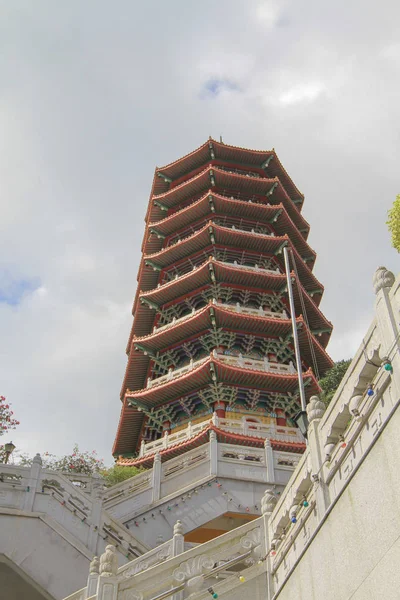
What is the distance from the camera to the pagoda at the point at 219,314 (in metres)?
27.2

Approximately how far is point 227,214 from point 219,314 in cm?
841

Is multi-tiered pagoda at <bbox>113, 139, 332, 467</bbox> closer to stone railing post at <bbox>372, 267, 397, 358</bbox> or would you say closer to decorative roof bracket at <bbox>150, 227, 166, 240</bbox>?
decorative roof bracket at <bbox>150, 227, 166, 240</bbox>

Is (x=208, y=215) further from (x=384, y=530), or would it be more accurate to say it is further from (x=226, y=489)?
(x=384, y=530)

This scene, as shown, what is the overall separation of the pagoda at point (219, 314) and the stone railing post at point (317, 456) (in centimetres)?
1446

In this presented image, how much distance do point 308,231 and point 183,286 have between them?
11.3m

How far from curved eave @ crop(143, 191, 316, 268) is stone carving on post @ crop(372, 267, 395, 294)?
27.4 m

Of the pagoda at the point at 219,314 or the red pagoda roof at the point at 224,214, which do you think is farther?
the red pagoda roof at the point at 224,214

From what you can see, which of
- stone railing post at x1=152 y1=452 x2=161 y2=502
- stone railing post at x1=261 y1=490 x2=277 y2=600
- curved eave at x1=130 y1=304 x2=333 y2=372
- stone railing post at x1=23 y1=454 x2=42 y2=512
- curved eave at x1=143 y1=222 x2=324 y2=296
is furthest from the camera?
curved eave at x1=143 y1=222 x2=324 y2=296

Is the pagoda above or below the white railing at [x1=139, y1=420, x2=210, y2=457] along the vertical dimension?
above

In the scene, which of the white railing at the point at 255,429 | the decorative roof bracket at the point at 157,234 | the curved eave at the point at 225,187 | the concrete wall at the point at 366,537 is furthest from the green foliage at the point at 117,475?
the curved eave at the point at 225,187

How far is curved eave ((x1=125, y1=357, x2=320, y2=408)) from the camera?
26.8 meters

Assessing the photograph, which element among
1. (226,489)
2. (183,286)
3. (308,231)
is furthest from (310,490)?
(308,231)

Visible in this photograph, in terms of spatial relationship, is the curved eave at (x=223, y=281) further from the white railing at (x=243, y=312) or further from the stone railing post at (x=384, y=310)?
the stone railing post at (x=384, y=310)

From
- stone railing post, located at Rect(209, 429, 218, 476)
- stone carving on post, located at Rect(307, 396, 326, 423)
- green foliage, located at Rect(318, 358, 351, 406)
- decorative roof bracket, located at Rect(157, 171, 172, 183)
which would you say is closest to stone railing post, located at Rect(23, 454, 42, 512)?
stone railing post, located at Rect(209, 429, 218, 476)
